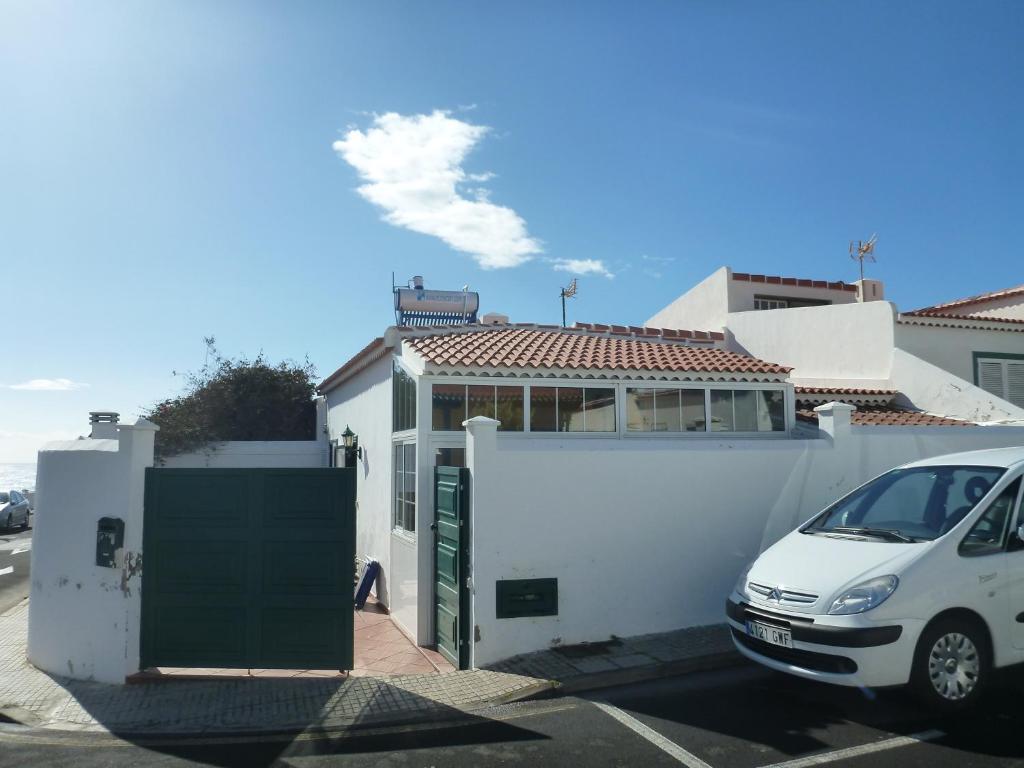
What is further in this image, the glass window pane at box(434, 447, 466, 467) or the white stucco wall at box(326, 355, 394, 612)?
the white stucco wall at box(326, 355, 394, 612)

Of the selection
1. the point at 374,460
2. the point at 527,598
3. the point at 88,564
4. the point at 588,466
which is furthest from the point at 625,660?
the point at 374,460

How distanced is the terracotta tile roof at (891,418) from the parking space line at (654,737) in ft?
23.1

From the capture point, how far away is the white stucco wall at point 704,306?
682 inches

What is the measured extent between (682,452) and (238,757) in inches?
200

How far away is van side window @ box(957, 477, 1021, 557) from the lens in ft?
17.7

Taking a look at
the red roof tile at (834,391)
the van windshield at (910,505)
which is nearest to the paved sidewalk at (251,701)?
the van windshield at (910,505)

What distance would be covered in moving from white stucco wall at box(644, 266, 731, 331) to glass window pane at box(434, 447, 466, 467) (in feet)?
33.3

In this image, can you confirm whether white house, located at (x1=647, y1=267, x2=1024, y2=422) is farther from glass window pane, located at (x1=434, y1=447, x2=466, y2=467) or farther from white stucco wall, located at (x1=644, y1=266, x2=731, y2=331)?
glass window pane, located at (x1=434, y1=447, x2=466, y2=467)

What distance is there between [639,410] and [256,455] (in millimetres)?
8690

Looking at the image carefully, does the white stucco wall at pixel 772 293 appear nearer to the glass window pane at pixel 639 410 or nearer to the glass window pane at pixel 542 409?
the glass window pane at pixel 639 410

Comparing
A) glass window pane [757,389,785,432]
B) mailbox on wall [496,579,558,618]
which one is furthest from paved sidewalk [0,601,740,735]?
glass window pane [757,389,785,432]

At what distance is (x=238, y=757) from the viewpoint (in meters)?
5.00

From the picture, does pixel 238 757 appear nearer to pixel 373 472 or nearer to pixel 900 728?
pixel 900 728

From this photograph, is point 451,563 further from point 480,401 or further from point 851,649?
point 851,649
